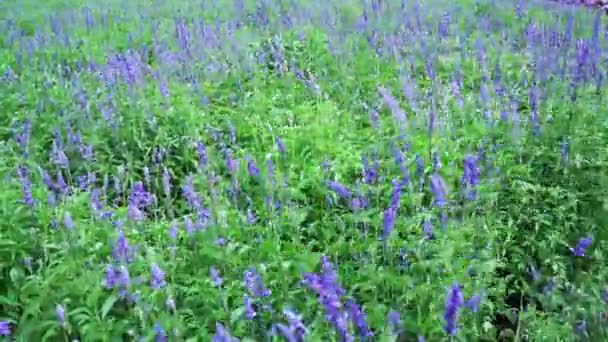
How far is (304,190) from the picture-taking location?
3740 mm

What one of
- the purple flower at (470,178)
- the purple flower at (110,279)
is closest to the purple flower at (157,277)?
the purple flower at (110,279)

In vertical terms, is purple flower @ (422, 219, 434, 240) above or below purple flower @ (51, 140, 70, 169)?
below

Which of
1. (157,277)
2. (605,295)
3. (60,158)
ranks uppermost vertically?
(60,158)

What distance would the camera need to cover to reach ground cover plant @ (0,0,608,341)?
8.91 ft

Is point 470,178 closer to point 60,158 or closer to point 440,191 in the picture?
point 440,191

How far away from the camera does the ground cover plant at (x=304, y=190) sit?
8.91ft

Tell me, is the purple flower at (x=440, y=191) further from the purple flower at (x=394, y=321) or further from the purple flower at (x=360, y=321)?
the purple flower at (x=360, y=321)

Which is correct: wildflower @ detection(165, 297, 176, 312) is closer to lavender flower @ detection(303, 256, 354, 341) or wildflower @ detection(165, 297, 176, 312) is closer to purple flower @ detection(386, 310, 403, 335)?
lavender flower @ detection(303, 256, 354, 341)

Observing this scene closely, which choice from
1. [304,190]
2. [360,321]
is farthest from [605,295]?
[304,190]

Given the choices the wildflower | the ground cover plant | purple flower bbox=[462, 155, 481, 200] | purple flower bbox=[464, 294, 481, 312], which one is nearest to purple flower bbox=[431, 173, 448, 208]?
the ground cover plant

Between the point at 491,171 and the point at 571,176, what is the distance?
0.46 m

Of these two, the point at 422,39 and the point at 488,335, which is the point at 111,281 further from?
the point at 422,39

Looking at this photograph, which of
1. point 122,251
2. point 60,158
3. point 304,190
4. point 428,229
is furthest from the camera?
point 304,190

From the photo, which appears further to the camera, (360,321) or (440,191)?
(440,191)
